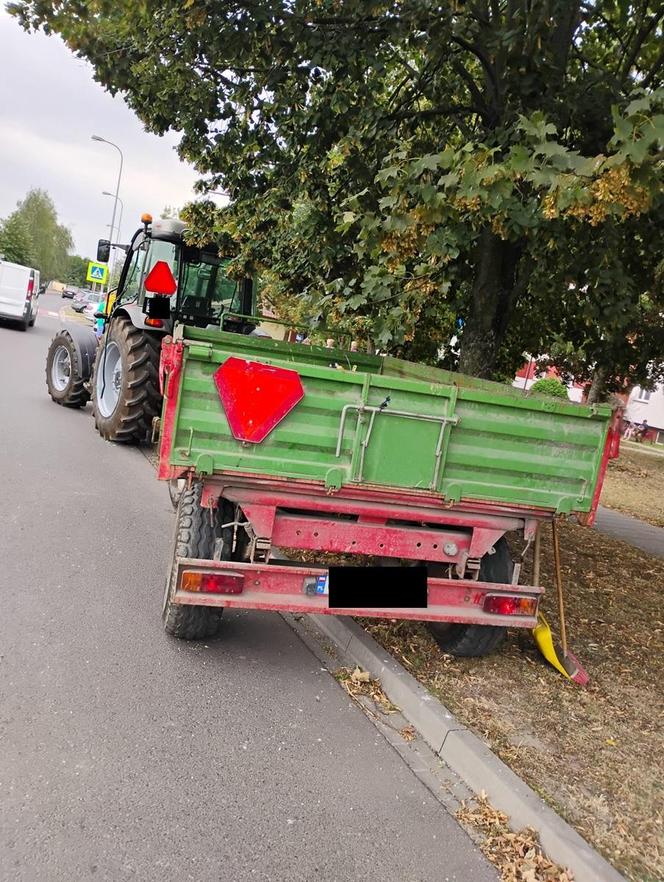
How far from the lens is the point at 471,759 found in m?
3.45

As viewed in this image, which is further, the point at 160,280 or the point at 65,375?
the point at 65,375

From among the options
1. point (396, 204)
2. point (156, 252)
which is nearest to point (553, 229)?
point (396, 204)

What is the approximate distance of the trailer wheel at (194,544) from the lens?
156 inches

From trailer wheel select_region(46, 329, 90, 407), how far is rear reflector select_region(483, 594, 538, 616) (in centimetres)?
882

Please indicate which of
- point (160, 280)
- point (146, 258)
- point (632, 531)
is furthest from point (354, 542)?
point (632, 531)

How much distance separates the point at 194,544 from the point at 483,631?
186 cm

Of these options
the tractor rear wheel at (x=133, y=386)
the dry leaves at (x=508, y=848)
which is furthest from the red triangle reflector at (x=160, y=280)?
the dry leaves at (x=508, y=848)

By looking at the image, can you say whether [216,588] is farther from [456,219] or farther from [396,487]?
[456,219]

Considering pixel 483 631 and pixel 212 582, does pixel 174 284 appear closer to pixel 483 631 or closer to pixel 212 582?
pixel 212 582

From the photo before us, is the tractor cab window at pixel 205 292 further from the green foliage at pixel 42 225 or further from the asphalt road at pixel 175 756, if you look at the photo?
the green foliage at pixel 42 225

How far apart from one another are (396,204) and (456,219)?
0.40m

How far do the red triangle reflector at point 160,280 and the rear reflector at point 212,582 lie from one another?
6115 mm

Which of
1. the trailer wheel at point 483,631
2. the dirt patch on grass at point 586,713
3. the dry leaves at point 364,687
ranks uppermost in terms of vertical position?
the trailer wheel at point 483,631

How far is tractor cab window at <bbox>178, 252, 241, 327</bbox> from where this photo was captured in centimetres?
959
